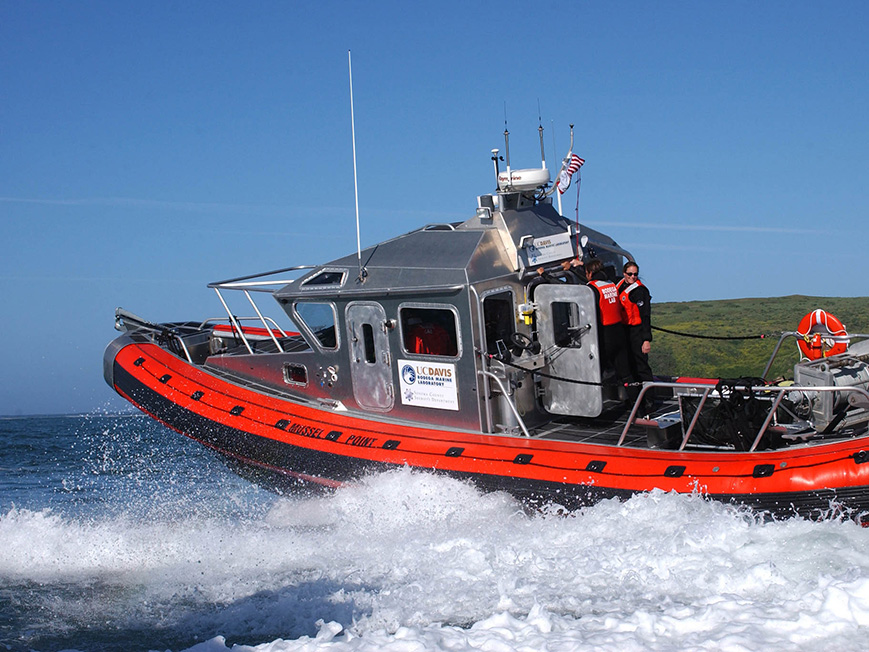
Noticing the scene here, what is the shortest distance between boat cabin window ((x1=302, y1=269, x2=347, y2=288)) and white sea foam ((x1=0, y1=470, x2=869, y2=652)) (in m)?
1.55

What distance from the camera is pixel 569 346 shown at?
6090 mm

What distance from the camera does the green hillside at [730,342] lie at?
8359 mm

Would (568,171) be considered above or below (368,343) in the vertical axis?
above

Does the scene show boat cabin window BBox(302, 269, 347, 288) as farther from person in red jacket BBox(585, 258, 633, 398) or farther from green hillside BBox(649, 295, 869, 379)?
green hillside BBox(649, 295, 869, 379)

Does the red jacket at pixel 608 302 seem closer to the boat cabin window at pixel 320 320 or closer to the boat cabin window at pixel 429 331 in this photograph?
the boat cabin window at pixel 429 331

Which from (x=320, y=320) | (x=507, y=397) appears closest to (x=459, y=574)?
(x=507, y=397)

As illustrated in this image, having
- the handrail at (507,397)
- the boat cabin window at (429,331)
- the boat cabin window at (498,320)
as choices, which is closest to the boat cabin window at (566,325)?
the boat cabin window at (498,320)

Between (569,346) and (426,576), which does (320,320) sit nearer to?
(569,346)

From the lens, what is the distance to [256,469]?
261 inches

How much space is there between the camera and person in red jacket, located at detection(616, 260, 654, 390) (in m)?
6.12

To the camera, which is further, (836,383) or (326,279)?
(326,279)

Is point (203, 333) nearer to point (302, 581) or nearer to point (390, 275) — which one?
point (390, 275)

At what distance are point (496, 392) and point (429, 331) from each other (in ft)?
2.15

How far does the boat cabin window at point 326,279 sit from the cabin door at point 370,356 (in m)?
0.26
